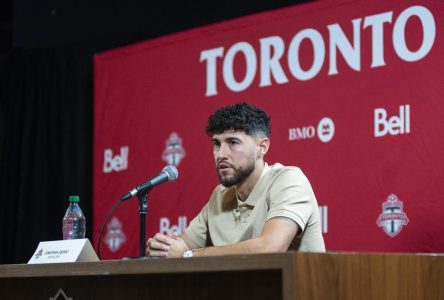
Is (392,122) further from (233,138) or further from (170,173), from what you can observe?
(170,173)

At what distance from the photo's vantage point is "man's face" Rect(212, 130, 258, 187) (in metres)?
2.66

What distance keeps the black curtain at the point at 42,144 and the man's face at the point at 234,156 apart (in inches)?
73.5

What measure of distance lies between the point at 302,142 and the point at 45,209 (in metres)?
1.72

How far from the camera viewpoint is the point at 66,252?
2223 millimetres

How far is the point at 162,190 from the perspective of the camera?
4.06 meters

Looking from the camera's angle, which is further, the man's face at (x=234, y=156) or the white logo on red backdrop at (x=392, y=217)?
the white logo on red backdrop at (x=392, y=217)

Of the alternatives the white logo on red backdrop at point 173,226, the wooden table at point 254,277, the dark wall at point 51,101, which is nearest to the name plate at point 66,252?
the wooden table at point 254,277

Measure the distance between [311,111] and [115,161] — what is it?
125 centimetres

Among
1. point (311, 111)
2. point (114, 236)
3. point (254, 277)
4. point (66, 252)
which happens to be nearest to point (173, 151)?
point (114, 236)

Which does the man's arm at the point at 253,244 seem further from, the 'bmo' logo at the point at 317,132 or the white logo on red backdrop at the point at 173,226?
the white logo on red backdrop at the point at 173,226

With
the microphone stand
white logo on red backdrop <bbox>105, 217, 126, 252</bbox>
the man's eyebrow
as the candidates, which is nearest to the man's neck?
the man's eyebrow

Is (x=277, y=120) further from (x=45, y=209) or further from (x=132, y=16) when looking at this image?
(x=45, y=209)

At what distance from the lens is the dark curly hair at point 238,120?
2.69m

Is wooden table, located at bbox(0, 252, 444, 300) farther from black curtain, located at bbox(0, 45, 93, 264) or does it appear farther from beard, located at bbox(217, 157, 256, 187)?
black curtain, located at bbox(0, 45, 93, 264)
